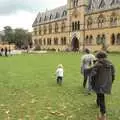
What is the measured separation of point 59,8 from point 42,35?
1203cm

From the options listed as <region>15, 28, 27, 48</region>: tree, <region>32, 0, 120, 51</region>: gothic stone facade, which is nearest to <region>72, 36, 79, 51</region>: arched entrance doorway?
<region>32, 0, 120, 51</region>: gothic stone facade

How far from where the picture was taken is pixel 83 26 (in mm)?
88750

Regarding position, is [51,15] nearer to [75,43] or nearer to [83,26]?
[75,43]

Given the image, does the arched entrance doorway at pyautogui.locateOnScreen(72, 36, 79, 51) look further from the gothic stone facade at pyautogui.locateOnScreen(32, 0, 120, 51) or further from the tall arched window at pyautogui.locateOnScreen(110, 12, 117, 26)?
the tall arched window at pyautogui.locateOnScreen(110, 12, 117, 26)

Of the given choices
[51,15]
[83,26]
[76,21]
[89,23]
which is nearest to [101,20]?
[89,23]

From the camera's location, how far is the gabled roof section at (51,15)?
99825 mm

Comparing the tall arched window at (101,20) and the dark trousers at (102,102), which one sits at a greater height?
the tall arched window at (101,20)

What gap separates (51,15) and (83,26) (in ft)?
68.4

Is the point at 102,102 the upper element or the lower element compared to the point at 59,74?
lower

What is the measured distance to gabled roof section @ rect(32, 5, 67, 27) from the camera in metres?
99.8

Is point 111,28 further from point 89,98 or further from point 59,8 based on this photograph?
point 89,98

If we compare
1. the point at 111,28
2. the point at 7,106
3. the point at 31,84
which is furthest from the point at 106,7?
the point at 7,106

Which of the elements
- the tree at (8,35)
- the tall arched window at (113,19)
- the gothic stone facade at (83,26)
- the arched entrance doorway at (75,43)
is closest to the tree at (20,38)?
the tree at (8,35)

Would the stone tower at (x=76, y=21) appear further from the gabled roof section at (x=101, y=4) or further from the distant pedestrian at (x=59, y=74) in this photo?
the distant pedestrian at (x=59, y=74)
